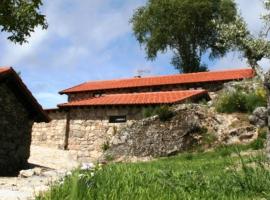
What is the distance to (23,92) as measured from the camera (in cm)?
1964

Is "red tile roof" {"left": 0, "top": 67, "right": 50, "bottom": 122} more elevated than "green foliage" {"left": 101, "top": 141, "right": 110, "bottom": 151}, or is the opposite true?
"red tile roof" {"left": 0, "top": 67, "right": 50, "bottom": 122}

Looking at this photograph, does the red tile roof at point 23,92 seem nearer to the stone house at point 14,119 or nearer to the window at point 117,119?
the stone house at point 14,119

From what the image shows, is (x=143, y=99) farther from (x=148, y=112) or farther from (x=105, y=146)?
(x=105, y=146)

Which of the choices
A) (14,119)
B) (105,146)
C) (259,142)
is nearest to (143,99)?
(105,146)

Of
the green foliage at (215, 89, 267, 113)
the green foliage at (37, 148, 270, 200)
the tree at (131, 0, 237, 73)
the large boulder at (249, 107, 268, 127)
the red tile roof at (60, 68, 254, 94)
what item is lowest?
the green foliage at (37, 148, 270, 200)

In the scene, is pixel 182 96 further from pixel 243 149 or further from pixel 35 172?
pixel 35 172

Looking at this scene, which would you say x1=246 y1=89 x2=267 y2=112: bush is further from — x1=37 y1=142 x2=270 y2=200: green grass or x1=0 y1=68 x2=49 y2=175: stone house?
x1=37 y1=142 x2=270 y2=200: green grass

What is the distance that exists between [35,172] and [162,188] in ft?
31.9

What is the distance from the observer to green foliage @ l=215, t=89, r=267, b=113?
→ 2181 centimetres

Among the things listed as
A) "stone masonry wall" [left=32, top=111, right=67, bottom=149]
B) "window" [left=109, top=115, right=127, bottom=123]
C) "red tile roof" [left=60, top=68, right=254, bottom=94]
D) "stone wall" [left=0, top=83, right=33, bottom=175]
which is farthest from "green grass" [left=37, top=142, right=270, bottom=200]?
"red tile roof" [left=60, top=68, right=254, bottom=94]

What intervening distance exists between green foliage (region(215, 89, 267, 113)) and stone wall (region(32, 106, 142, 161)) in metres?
6.08

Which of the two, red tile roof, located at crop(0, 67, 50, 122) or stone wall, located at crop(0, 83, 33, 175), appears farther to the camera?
red tile roof, located at crop(0, 67, 50, 122)

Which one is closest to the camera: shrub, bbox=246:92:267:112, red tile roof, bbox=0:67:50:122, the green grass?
the green grass

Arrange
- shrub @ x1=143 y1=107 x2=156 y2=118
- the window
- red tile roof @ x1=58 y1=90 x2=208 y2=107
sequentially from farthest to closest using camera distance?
the window < red tile roof @ x1=58 y1=90 x2=208 y2=107 < shrub @ x1=143 y1=107 x2=156 y2=118
